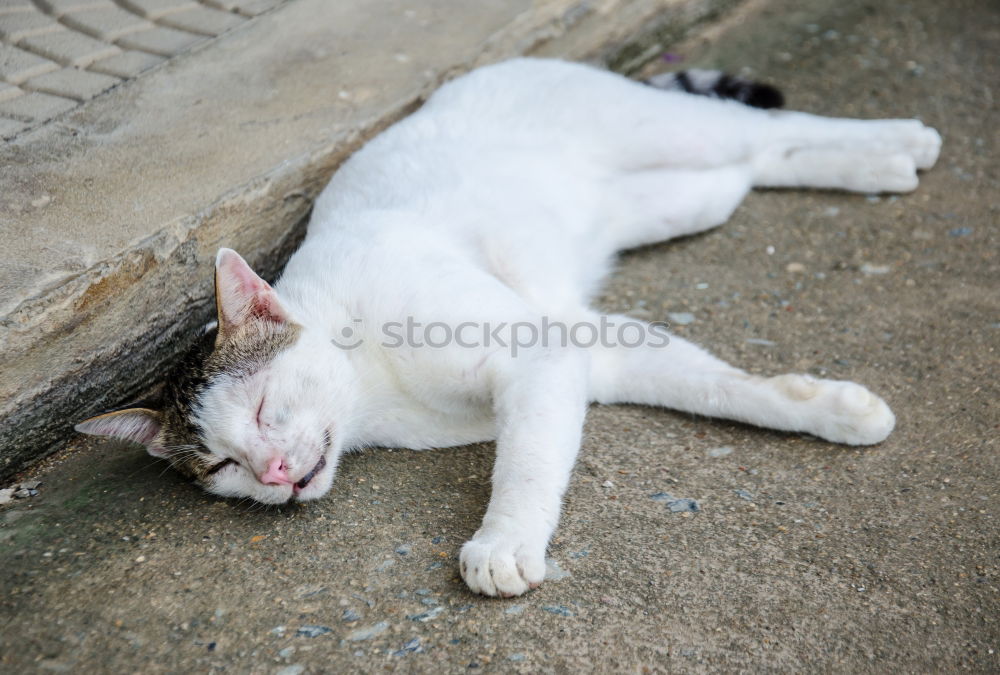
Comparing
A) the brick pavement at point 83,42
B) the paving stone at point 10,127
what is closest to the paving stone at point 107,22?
the brick pavement at point 83,42

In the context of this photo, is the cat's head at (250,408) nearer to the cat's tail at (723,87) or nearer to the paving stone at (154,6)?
the paving stone at (154,6)

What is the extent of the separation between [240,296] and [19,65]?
5.96 ft

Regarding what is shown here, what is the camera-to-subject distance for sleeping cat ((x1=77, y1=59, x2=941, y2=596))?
2486 mm

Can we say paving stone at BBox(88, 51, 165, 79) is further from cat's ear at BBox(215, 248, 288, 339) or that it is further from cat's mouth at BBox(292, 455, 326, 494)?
cat's mouth at BBox(292, 455, 326, 494)

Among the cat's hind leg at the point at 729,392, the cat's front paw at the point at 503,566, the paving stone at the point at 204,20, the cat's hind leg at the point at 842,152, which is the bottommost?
the cat's hind leg at the point at 842,152

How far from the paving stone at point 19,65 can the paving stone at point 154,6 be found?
0.60 m

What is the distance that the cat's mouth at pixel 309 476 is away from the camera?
8.09ft

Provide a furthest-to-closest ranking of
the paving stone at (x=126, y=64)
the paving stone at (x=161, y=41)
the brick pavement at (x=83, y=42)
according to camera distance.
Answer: the paving stone at (x=161, y=41) → the paving stone at (x=126, y=64) → the brick pavement at (x=83, y=42)

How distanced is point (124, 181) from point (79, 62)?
96 centimetres

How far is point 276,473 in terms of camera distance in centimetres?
240

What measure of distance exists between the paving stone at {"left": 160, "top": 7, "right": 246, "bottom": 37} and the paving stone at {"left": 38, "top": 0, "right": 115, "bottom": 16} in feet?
0.98

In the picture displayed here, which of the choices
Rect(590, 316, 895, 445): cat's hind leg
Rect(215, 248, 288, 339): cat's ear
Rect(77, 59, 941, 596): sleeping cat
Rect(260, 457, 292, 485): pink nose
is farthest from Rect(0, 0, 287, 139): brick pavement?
Rect(590, 316, 895, 445): cat's hind leg

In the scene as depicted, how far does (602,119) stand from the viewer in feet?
12.1

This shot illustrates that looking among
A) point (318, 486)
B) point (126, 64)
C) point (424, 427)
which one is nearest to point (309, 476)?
point (318, 486)
